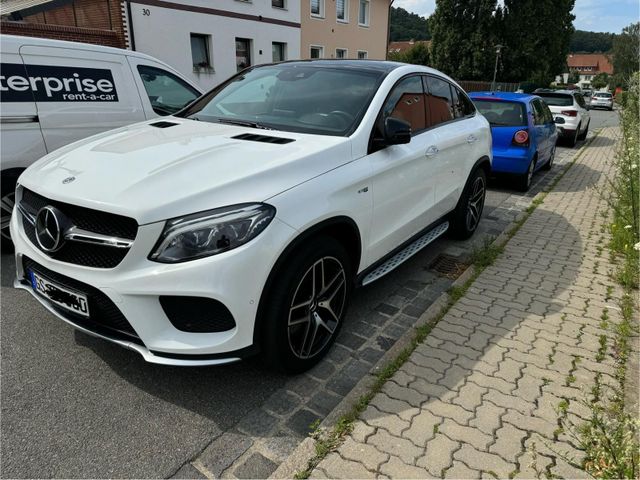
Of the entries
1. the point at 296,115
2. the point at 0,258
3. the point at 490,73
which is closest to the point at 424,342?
the point at 296,115

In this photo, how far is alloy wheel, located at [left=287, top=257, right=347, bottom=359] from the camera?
106 inches

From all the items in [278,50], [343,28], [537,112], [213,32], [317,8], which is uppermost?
[317,8]

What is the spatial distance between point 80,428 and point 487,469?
2107mm

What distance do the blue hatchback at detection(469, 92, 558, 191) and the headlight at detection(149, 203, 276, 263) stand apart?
6736 millimetres

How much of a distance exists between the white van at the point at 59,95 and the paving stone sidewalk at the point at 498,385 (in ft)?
13.4

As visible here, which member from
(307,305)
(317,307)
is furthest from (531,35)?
(307,305)

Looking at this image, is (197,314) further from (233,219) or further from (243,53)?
(243,53)

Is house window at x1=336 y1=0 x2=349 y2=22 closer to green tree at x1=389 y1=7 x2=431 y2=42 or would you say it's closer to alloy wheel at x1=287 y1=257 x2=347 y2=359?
alloy wheel at x1=287 y1=257 x2=347 y2=359

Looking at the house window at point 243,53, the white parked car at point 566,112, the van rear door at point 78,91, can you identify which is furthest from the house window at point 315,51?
the van rear door at point 78,91

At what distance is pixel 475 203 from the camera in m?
5.52

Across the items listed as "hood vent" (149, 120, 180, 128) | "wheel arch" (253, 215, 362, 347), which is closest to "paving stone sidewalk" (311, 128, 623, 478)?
"wheel arch" (253, 215, 362, 347)

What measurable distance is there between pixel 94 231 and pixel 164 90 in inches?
152

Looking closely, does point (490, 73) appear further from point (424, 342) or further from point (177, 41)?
point (424, 342)

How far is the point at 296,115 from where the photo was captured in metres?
3.41
